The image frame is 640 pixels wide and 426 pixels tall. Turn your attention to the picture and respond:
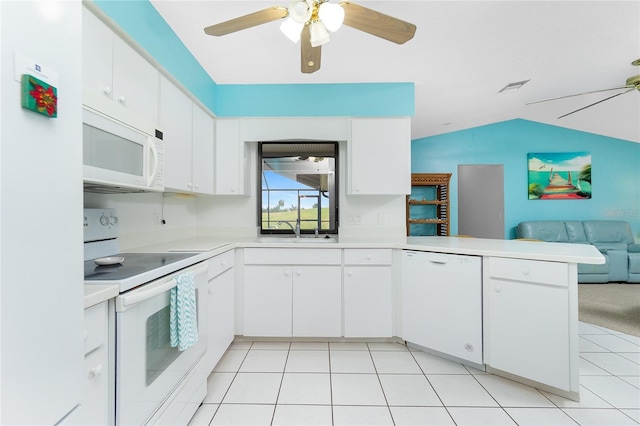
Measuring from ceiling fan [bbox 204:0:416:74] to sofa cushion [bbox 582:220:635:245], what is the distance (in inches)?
205

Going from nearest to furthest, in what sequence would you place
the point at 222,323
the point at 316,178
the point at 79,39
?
the point at 79,39
the point at 222,323
the point at 316,178

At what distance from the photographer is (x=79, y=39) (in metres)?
0.73

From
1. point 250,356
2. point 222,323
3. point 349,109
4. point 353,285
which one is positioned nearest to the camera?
point 222,323

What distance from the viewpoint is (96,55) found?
49.6 inches

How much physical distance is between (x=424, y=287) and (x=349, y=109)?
1822mm

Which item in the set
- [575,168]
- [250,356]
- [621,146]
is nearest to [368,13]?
[250,356]

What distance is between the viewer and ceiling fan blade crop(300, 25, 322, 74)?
1.55 m

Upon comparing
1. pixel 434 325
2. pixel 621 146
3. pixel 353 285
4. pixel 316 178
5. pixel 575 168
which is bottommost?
pixel 434 325

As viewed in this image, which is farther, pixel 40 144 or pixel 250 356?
pixel 250 356

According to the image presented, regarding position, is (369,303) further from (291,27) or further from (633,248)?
(633,248)

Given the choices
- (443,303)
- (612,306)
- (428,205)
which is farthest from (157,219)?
(612,306)

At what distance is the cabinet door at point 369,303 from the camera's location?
2389 millimetres

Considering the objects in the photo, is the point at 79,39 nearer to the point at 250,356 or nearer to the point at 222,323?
the point at 222,323

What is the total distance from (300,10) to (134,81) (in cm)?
100
